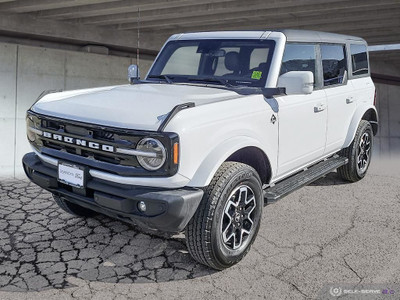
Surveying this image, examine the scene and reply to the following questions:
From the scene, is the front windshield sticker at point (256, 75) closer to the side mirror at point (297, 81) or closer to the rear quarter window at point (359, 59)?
the side mirror at point (297, 81)

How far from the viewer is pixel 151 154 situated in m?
2.52

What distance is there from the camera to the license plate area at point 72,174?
2.80m

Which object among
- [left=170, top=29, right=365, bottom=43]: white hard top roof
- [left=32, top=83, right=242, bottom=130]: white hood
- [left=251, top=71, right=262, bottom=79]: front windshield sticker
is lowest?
[left=32, top=83, right=242, bottom=130]: white hood

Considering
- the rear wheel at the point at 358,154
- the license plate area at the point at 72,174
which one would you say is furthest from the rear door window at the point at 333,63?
the license plate area at the point at 72,174

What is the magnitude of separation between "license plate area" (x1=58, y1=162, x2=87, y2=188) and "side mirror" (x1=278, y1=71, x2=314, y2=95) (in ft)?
5.98

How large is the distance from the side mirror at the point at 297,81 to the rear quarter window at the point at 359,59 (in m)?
2.07

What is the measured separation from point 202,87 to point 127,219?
145cm

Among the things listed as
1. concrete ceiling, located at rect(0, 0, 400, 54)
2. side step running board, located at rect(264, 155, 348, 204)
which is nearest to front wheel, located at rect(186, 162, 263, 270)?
side step running board, located at rect(264, 155, 348, 204)

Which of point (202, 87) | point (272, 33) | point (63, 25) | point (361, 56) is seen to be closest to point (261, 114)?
point (202, 87)

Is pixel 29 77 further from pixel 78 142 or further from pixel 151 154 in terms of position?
pixel 151 154

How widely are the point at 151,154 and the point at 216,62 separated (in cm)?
172

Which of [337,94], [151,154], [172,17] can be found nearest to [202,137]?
[151,154]

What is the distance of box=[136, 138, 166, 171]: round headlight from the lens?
2.52 metres

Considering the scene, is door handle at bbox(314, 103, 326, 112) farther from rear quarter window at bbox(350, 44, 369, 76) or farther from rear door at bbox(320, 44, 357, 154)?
rear quarter window at bbox(350, 44, 369, 76)
